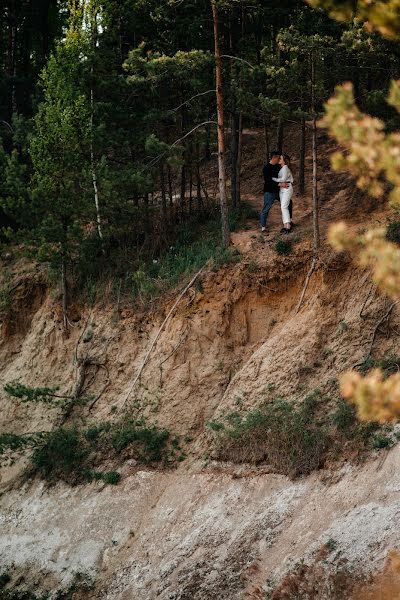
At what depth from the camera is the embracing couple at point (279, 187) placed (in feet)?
62.5

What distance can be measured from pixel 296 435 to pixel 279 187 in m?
7.27

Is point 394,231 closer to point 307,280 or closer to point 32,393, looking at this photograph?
point 307,280

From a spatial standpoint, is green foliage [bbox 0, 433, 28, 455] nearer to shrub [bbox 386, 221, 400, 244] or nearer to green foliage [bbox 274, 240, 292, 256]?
green foliage [bbox 274, 240, 292, 256]

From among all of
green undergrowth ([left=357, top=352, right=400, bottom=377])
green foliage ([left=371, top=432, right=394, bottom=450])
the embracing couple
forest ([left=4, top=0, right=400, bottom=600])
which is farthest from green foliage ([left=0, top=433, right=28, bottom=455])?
green foliage ([left=371, top=432, right=394, bottom=450])

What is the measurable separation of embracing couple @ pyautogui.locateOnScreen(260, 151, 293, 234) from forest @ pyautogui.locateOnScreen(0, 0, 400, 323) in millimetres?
1072

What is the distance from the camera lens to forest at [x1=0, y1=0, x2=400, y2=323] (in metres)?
19.2

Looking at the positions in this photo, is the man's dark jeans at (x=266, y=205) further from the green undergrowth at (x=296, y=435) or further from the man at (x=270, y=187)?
the green undergrowth at (x=296, y=435)

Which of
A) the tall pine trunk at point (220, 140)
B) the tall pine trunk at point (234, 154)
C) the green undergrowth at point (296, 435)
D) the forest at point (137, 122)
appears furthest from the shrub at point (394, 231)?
the tall pine trunk at point (234, 154)

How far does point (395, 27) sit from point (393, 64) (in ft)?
37.5

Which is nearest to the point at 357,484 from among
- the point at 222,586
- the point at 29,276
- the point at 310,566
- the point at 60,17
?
the point at 310,566

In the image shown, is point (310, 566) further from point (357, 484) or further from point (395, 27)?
point (395, 27)

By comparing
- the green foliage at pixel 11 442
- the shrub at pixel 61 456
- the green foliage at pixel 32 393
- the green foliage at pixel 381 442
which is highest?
the green foliage at pixel 381 442

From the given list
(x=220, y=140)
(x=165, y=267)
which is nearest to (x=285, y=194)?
(x=220, y=140)

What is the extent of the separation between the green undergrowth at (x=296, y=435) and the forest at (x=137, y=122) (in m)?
4.84
